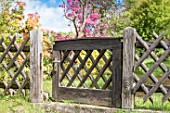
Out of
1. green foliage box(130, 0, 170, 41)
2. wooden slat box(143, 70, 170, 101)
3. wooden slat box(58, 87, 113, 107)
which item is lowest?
wooden slat box(58, 87, 113, 107)

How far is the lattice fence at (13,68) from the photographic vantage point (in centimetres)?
640

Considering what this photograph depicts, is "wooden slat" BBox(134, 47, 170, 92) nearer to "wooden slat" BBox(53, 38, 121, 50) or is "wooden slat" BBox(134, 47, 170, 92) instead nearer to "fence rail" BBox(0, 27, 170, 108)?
"fence rail" BBox(0, 27, 170, 108)

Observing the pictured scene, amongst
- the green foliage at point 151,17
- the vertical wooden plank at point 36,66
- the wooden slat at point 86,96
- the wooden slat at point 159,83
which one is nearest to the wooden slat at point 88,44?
the vertical wooden plank at point 36,66

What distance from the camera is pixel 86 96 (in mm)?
5668

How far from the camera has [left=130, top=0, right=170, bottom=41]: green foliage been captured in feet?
87.8

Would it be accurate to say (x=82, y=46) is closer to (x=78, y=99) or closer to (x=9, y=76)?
(x=78, y=99)

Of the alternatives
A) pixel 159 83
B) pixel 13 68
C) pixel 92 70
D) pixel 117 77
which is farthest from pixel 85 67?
pixel 13 68

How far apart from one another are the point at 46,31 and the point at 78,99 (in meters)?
8.40

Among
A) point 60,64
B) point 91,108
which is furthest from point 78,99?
point 60,64

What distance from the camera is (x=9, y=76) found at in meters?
6.89

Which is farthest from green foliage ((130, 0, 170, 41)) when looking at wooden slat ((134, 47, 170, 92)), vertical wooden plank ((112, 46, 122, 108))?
wooden slat ((134, 47, 170, 92))

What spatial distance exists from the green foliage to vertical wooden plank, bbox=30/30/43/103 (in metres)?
21.5

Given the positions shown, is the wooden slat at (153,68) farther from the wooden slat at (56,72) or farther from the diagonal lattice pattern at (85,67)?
the wooden slat at (56,72)

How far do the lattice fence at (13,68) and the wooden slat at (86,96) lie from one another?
928mm
